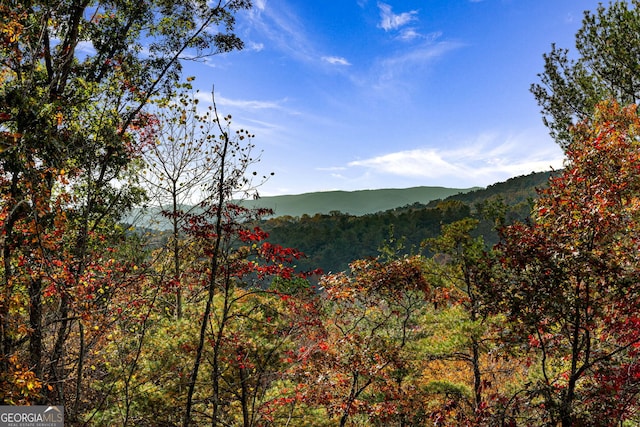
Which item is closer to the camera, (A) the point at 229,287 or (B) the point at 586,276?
(B) the point at 586,276

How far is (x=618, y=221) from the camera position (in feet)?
14.9

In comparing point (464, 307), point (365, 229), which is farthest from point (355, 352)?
point (365, 229)

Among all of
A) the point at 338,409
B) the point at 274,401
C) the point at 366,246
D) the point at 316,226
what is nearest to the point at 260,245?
the point at 274,401

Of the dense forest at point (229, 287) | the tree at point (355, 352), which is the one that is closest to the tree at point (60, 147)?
the dense forest at point (229, 287)

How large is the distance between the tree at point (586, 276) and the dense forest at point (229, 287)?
0.09 feet

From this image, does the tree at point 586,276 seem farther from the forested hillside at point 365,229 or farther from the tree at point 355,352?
the forested hillside at point 365,229

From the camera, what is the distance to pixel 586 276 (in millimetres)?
4430

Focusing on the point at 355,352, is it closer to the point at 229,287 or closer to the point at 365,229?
the point at 229,287

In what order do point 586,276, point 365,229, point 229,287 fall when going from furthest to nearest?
1. point 365,229
2. point 229,287
3. point 586,276

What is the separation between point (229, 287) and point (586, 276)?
17.9 ft

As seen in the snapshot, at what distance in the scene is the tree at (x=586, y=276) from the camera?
4410 mm

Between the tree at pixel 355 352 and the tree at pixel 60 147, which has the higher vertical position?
→ the tree at pixel 60 147

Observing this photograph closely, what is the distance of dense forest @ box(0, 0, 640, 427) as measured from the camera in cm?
466

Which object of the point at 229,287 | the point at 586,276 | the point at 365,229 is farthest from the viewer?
the point at 365,229
